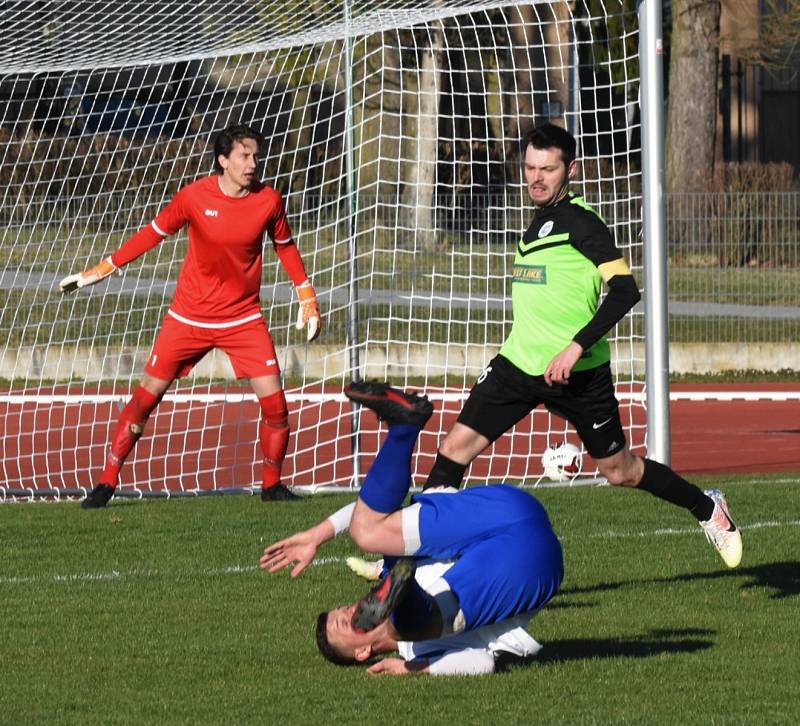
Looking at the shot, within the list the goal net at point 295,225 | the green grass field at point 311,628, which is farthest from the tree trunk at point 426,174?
the green grass field at point 311,628

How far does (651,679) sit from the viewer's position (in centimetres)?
623

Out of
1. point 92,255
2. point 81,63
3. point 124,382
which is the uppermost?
point 81,63

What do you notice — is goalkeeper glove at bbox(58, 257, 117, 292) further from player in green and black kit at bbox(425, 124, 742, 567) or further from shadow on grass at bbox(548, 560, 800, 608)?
shadow on grass at bbox(548, 560, 800, 608)

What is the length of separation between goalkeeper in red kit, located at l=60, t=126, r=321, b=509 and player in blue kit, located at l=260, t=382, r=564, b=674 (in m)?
4.59

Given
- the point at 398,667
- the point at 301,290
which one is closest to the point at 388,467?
the point at 398,667

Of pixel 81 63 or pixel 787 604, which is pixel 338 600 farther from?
pixel 81 63

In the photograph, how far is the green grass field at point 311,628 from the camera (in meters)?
5.86

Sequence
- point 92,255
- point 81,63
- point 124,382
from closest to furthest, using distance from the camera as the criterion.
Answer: point 81,63 < point 92,255 < point 124,382

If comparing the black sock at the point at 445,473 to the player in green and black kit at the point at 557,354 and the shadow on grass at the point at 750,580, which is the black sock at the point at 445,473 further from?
the shadow on grass at the point at 750,580

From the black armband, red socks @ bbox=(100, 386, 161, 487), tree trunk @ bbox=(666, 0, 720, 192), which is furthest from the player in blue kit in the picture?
tree trunk @ bbox=(666, 0, 720, 192)

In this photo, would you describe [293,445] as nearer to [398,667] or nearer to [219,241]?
[219,241]

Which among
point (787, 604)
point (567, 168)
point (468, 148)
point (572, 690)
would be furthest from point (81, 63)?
point (572, 690)

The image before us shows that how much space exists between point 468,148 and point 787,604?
342 inches

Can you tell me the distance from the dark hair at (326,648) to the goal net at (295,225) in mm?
5670
